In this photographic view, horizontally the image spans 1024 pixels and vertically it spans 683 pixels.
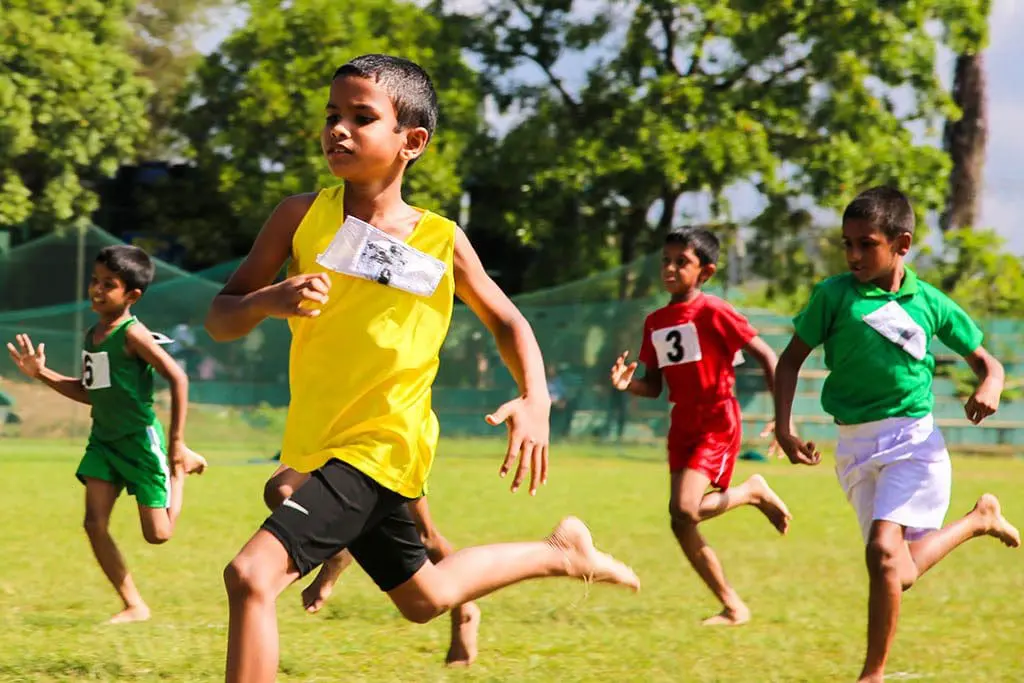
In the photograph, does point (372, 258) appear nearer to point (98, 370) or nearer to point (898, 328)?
point (898, 328)

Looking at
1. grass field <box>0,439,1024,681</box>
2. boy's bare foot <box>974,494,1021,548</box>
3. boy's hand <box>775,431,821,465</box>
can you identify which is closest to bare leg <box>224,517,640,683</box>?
boy's hand <box>775,431,821,465</box>

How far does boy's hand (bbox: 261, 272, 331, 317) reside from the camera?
3883 mm

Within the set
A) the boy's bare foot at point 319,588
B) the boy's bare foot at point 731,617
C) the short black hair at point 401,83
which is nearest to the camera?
the short black hair at point 401,83

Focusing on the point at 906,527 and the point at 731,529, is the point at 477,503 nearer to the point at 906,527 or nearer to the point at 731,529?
the point at 731,529

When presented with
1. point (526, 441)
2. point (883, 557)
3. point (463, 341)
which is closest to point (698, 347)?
point (883, 557)

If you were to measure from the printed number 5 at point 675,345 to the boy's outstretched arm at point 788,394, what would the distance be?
1.79 meters

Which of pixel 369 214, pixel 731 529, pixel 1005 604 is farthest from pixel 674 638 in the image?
pixel 731 529

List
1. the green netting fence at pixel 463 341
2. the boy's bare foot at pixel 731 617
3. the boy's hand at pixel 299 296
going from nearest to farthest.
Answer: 1. the boy's hand at pixel 299 296
2. the boy's bare foot at pixel 731 617
3. the green netting fence at pixel 463 341

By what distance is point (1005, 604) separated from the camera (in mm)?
8297

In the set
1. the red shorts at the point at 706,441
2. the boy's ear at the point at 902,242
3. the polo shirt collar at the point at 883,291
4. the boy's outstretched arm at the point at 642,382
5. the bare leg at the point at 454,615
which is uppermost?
the boy's ear at the point at 902,242

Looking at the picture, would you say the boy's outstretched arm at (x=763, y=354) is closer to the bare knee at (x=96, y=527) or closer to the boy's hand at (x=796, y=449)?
the boy's hand at (x=796, y=449)

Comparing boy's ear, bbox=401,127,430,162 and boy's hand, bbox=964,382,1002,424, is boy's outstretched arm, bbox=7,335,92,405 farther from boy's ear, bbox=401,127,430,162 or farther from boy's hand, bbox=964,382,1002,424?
boy's hand, bbox=964,382,1002,424

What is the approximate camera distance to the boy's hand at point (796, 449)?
588 centimetres

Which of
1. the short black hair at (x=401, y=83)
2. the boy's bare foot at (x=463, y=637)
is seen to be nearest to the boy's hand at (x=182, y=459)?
the boy's bare foot at (x=463, y=637)
